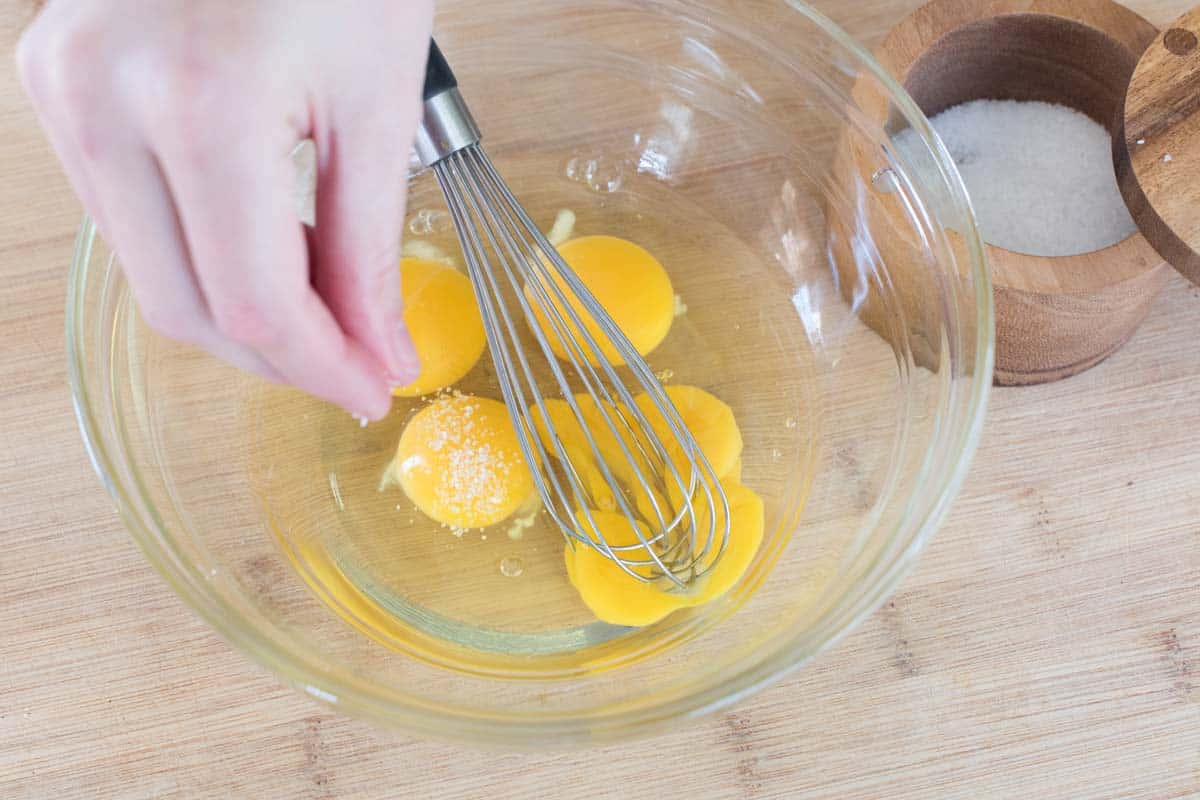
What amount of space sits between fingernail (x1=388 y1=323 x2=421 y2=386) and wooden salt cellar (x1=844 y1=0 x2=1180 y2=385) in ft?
1.21

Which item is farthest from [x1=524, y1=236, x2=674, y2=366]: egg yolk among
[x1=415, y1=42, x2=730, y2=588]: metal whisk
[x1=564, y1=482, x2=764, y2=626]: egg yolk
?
[x1=564, y1=482, x2=764, y2=626]: egg yolk

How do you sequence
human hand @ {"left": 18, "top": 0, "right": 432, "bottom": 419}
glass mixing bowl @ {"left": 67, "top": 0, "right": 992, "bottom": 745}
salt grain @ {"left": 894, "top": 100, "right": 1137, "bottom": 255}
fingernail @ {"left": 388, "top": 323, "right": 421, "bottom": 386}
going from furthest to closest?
salt grain @ {"left": 894, "top": 100, "right": 1137, "bottom": 255}
glass mixing bowl @ {"left": 67, "top": 0, "right": 992, "bottom": 745}
fingernail @ {"left": 388, "top": 323, "right": 421, "bottom": 386}
human hand @ {"left": 18, "top": 0, "right": 432, "bottom": 419}

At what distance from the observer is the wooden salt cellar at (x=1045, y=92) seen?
653 millimetres

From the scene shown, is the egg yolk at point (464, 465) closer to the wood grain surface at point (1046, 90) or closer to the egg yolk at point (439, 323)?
the egg yolk at point (439, 323)

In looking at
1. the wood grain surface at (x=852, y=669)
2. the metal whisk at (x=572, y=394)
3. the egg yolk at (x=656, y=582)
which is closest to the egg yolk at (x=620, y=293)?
the metal whisk at (x=572, y=394)

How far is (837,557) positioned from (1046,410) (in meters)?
0.22

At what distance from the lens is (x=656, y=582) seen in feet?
2.30

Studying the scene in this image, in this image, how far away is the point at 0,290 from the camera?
772 mm

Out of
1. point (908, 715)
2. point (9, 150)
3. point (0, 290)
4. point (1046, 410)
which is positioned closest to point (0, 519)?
point (0, 290)

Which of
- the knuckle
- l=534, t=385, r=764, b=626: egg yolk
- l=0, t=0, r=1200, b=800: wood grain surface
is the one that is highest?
the knuckle

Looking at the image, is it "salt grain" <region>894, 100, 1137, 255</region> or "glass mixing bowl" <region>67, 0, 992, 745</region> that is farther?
"salt grain" <region>894, 100, 1137, 255</region>

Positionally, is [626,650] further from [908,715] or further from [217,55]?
[217,55]

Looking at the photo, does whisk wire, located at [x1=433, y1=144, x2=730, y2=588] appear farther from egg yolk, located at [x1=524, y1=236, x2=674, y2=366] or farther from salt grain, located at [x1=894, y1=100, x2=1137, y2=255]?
salt grain, located at [x1=894, y1=100, x2=1137, y2=255]

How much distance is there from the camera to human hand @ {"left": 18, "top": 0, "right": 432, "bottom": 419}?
38 centimetres
